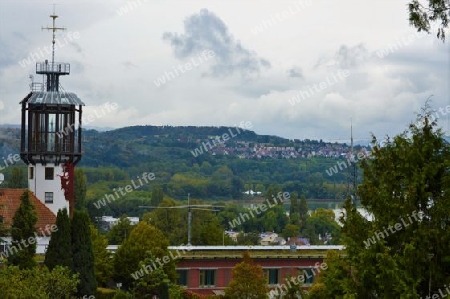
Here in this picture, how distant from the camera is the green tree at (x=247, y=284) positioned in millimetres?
44594

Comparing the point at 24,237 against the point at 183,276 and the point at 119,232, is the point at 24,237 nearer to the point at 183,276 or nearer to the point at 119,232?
the point at 183,276

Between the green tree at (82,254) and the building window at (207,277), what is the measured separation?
16.7 metres

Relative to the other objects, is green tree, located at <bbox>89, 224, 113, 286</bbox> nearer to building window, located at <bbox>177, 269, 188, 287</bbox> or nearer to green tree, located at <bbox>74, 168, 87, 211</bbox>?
building window, located at <bbox>177, 269, 188, 287</bbox>

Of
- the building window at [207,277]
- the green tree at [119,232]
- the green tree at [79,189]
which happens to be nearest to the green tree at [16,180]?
the green tree at [79,189]

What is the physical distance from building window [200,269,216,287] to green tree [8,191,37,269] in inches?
741

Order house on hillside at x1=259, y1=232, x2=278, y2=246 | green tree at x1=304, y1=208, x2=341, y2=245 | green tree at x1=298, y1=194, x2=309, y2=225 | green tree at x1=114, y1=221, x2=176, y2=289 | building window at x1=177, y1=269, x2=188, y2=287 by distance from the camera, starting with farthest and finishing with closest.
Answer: green tree at x1=298, y1=194, x2=309, y2=225
house on hillside at x1=259, y1=232, x2=278, y2=246
green tree at x1=304, y1=208, x2=341, y2=245
building window at x1=177, y1=269, x2=188, y2=287
green tree at x1=114, y1=221, x2=176, y2=289

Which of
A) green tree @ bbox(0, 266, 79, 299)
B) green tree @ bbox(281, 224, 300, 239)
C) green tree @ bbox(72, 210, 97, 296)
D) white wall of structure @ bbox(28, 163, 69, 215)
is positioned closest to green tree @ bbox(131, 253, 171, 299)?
green tree @ bbox(72, 210, 97, 296)

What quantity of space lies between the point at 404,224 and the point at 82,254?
67.4 ft

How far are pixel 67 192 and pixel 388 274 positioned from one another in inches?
1270

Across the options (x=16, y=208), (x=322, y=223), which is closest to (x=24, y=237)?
(x=16, y=208)

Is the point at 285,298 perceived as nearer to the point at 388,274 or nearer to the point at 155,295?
the point at 155,295

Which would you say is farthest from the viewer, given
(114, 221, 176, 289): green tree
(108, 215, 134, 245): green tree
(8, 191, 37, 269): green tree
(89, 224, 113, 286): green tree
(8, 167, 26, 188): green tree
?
(8, 167, 26, 188): green tree

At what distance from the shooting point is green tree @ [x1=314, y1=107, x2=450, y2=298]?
62.4ft

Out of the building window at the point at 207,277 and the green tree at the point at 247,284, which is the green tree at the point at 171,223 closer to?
the building window at the point at 207,277
